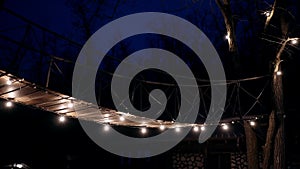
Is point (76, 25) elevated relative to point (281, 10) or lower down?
elevated

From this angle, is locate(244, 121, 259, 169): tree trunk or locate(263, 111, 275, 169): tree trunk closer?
locate(263, 111, 275, 169): tree trunk

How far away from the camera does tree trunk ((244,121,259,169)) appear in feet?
28.9

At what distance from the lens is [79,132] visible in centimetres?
1501

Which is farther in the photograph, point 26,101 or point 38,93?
point 26,101

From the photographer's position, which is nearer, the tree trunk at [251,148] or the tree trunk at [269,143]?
the tree trunk at [269,143]

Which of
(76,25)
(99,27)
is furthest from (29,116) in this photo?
(99,27)

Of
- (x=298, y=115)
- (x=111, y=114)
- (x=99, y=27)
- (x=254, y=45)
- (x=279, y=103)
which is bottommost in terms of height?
(x=111, y=114)

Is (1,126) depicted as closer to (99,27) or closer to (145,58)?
(99,27)

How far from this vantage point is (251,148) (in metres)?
8.88

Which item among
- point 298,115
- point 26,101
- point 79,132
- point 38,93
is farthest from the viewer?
point 79,132

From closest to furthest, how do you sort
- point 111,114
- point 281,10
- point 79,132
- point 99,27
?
1. point 111,114
2. point 281,10
3. point 79,132
4. point 99,27

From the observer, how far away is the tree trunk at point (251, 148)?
882cm

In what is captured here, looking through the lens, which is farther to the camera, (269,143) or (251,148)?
(251,148)

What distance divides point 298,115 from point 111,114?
833cm
